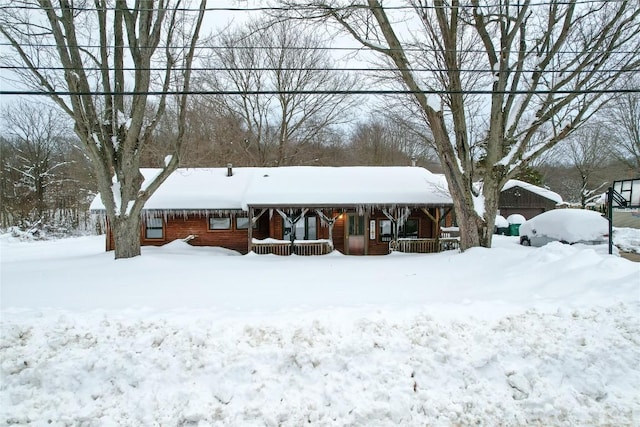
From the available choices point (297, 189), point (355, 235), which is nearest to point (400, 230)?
point (355, 235)

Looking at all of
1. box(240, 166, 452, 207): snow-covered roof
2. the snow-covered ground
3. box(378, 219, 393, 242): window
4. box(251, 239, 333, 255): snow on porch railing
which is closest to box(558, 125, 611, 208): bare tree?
box(240, 166, 452, 207): snow-covered roof

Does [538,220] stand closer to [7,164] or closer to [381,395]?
[381,395]

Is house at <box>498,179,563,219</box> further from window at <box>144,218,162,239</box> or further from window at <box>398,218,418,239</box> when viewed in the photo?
window at <box>144,218,162,239</box>

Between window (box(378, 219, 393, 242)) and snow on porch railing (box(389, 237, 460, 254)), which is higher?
window (box(378, 219, 393, 242))

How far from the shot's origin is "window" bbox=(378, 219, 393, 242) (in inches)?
658

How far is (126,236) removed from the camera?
36.1 ft

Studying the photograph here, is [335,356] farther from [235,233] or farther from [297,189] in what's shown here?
[235,233]

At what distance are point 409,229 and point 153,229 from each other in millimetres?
12077

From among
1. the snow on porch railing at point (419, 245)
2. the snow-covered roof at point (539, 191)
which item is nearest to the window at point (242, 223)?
the snow on porch railing at point (419, 245)

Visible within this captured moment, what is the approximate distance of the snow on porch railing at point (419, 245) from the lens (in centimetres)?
1581

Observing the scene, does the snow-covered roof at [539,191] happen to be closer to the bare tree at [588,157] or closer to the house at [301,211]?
the bare tree at [588,157]

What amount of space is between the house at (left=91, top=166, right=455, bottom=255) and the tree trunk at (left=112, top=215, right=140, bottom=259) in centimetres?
380

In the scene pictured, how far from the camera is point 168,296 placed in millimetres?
7188

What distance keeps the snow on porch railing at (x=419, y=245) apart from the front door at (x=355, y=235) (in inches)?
55.7
